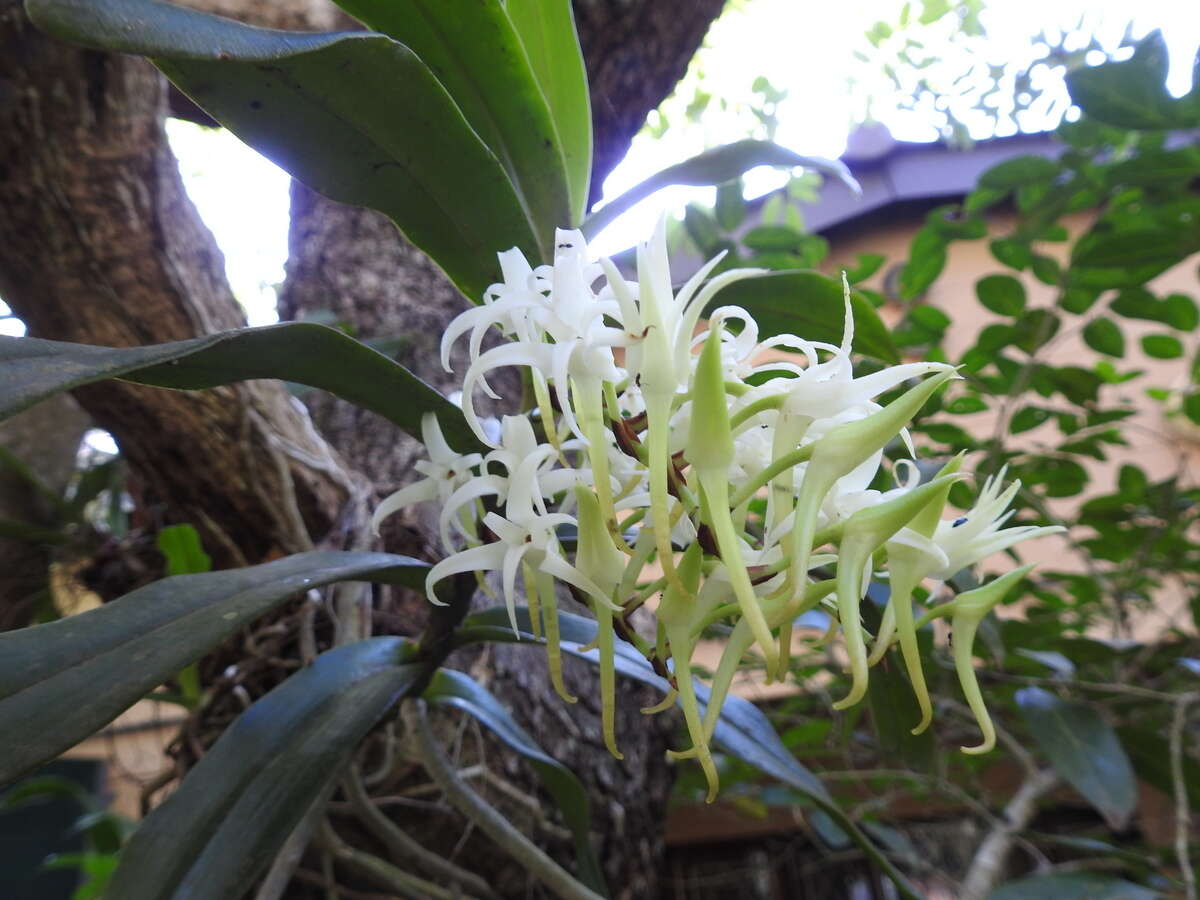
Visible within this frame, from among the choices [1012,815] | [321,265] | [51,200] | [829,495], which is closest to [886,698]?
[829,495]

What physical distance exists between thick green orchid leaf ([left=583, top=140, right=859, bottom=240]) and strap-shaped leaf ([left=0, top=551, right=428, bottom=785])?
1.08ft

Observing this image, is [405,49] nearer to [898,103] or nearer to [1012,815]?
[1012,815]

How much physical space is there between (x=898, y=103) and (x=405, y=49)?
6.20 feet

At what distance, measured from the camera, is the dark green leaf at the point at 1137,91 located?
3.24ft

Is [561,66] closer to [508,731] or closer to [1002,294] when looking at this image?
[508,731]

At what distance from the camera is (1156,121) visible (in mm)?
1008

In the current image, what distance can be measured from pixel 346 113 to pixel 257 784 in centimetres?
37

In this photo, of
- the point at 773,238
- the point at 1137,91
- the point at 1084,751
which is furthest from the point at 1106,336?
the point at 1084,751

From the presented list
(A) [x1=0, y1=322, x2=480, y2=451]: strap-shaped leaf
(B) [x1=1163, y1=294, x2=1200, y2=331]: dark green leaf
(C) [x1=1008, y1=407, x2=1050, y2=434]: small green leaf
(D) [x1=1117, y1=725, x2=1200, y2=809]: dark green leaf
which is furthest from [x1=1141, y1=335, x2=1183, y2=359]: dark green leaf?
(A) [x1=0, y1=322, x2=480, y2=451]: strap-shaped leaf

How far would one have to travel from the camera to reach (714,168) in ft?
2.10

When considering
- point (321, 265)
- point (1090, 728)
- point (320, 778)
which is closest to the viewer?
point (320, 778)

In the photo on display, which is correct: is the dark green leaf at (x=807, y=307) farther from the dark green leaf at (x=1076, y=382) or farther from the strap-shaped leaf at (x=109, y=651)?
the dark green leaf at (x=1076, y=382)

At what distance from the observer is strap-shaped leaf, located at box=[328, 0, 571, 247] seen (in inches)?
19.7

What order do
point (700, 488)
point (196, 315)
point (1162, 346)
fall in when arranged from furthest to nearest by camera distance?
1. point (1162, 346)
2. point (196, 315)
3. point (700, 488)
